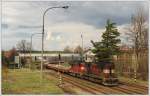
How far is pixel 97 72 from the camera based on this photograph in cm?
1069

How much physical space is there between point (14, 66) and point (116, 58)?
6.47 feet

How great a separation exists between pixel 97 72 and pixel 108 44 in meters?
0.78

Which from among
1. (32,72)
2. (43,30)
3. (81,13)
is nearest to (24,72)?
(32,72)

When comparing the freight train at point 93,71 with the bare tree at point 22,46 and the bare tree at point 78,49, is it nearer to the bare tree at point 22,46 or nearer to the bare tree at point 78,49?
the bare tree at point 78,49

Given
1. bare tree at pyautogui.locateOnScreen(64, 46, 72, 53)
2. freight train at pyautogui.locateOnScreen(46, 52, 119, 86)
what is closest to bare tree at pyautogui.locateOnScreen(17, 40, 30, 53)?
freight train at pyautogui.locateOnScreen(46, 52, 119, 86)

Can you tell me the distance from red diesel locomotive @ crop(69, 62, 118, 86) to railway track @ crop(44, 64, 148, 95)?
0.12 metres

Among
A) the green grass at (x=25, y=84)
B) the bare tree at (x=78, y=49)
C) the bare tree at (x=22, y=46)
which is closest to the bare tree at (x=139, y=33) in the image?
the bare tree at (x=78, y=49)

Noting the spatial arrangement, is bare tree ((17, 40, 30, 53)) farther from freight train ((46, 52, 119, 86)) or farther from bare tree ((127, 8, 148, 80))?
bare tree ((127, 8, 148, 80))

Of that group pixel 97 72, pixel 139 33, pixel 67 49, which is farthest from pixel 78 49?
pixel 139 33

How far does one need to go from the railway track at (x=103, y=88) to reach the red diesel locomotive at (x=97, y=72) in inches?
4.7

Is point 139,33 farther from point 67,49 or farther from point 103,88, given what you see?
point 67,49

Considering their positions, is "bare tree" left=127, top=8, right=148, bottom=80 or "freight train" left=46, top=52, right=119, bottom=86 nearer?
"bare tree" left=127, top=8, right=148, bottom=80

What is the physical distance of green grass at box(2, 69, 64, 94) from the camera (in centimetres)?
1020

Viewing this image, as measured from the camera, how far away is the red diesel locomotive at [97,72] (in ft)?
33.9
